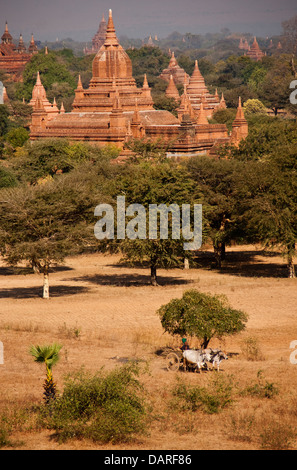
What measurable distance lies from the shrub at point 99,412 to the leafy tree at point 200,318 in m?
4.48

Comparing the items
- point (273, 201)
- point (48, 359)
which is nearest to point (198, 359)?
point (48, 359)

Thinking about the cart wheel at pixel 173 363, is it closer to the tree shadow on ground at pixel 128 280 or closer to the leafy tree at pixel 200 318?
the leafy tree at pixel 200 318

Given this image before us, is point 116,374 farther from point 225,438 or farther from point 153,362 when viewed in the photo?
point 153,362

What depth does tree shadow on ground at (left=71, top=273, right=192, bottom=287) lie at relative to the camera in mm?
38688

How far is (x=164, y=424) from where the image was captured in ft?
60.7

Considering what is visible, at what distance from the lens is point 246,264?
4475cm

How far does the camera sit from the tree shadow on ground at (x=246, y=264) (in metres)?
41.8

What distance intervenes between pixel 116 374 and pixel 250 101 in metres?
98.9

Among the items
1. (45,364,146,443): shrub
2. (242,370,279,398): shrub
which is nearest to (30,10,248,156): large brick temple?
(242,370,279,398): shrub

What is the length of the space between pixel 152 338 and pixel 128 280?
13.0 metres

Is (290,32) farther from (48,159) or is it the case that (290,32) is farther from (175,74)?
(48,159)

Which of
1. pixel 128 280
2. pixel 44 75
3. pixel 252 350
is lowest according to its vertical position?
pixel 128 280

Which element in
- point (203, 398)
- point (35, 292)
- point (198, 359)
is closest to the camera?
point (203, 398)
